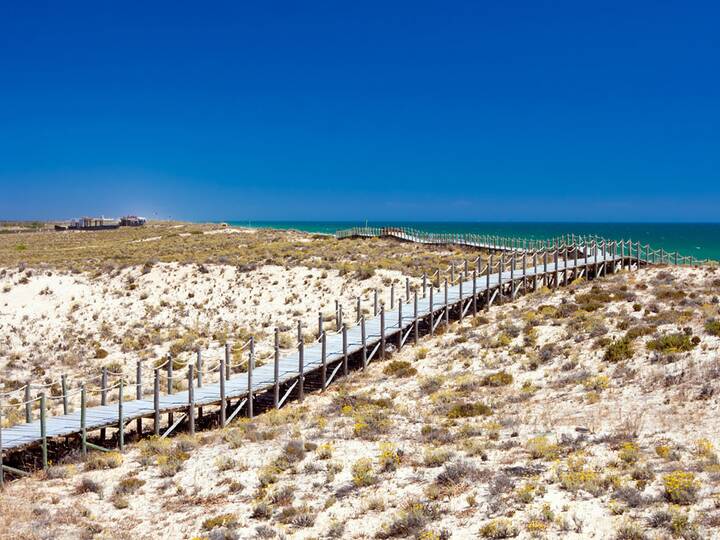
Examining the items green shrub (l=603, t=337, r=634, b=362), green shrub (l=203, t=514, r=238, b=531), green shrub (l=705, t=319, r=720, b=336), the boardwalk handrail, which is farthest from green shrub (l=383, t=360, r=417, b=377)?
the boardwalk handrail

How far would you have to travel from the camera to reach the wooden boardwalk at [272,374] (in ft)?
51.4

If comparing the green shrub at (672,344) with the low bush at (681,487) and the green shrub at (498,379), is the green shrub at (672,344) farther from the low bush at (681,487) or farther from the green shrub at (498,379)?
the low bush at (681,487)

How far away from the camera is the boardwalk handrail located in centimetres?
Answer: 3784

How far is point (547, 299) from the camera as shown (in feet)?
94.6

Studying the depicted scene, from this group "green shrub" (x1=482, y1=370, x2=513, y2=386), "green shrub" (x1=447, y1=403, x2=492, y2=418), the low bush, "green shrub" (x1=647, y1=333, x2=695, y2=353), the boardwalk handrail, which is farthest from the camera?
the boardwalk handrail

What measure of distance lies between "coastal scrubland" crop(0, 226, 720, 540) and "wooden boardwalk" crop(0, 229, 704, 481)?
0.82 m

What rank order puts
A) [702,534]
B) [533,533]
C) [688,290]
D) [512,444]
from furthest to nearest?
1. [688,290]
2. [512,444]
3. [533,533]
4. [702,534]

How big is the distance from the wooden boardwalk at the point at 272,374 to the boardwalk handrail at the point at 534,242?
262cm

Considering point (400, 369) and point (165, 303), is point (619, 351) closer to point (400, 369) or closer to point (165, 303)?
point (400, 369)

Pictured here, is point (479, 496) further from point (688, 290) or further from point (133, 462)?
point (688, 290)

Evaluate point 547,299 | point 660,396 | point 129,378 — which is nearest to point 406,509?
point 660,396

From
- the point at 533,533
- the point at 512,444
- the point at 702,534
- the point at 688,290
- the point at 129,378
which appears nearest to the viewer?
the point at 702,534

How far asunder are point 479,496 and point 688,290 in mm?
20522

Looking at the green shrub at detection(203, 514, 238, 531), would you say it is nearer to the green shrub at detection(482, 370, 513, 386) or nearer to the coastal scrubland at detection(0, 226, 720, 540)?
the coastal scrubland at detection(0, 226, 720, 540)
